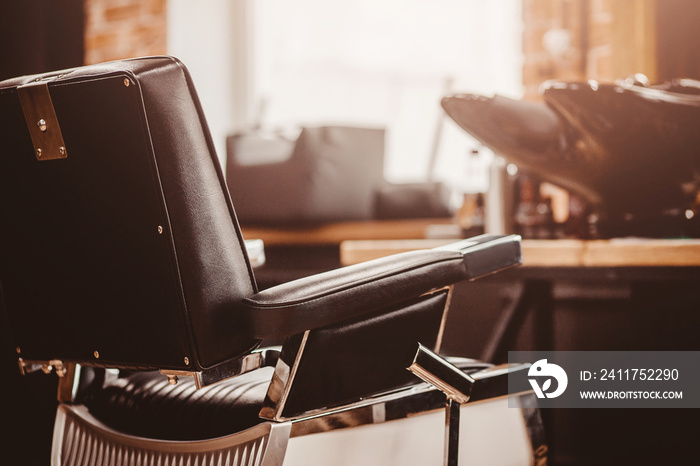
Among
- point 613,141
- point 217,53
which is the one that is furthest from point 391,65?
point 613,141

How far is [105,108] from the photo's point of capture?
80 cm

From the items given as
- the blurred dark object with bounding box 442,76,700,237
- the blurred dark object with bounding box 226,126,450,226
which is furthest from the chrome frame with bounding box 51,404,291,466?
the blurred dark object with bounding box 226,126,450,226

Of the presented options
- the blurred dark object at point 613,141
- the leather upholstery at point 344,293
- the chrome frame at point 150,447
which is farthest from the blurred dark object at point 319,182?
the leather upholstery at point 344,293

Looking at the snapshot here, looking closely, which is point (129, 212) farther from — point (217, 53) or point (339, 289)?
point (217, 53)

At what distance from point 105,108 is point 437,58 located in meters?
2.86

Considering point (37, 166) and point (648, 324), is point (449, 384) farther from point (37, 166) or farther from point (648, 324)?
point (648, 324)

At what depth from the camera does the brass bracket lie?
0.85m

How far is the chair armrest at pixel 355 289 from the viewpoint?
2.58ft

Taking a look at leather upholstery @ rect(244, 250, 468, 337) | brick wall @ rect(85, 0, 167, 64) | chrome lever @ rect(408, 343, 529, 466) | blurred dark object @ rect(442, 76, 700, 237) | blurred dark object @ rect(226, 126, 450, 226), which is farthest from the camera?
brick wall @ rect(85, 0, 167, 64)

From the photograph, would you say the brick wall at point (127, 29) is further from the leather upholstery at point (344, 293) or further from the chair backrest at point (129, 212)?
the leather upholstery at point (344, 293)

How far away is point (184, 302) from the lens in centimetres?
80

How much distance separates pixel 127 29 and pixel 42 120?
2789 mm

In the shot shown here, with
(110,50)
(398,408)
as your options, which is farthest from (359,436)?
(110,50)

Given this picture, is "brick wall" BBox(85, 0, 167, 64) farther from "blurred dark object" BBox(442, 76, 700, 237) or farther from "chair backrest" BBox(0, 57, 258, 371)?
"chair backrest" BBox(0, 57, 258, 371)
